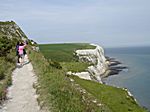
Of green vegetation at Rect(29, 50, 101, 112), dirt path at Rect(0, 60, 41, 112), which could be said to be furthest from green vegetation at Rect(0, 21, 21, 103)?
green vegetation at Rect(29, 50, 101, 112)

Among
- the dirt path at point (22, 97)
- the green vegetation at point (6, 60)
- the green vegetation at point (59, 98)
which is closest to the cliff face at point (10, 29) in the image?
the green vegetation at point (6, 60)

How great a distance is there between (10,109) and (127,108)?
1790 centimetres

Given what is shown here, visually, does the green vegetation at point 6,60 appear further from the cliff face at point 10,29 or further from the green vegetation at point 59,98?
the green vegetation at point 59,98

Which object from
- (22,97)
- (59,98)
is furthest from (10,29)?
(59,98)

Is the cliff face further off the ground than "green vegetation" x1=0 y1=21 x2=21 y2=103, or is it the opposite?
A: the cliff face

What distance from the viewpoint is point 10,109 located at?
1359 cm

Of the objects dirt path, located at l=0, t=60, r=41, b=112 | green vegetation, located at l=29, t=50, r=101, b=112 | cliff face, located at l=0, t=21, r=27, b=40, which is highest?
cliff face, located at l=0, t=21, r=27, b=40

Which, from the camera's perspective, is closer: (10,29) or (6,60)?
(6,60)

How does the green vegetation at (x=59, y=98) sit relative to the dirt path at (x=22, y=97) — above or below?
above

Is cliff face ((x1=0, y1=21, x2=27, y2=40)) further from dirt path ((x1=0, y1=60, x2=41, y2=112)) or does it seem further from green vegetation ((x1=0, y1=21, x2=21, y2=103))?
dirt path ((x1=0, y1=60, x2=41, y2=112))

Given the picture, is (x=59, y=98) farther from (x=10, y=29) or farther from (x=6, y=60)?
(x=10, y=29)

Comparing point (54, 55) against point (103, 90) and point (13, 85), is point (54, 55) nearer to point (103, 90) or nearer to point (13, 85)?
point (103, 90)

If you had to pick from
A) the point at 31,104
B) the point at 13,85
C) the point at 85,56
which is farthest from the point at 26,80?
the point at 85,56

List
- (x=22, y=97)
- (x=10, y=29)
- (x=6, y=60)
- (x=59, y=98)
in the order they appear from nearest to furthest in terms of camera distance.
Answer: (x=59, y=98) < (x=22, y=97) < (x=6, y=60) < (x=10, y=29)
